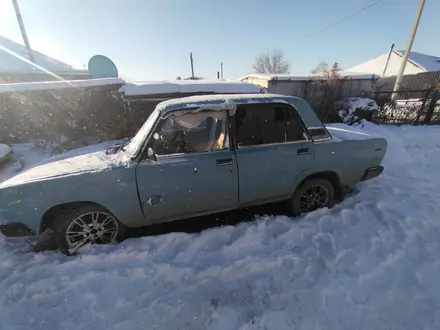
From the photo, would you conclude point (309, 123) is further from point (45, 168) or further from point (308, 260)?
point (45, 168)

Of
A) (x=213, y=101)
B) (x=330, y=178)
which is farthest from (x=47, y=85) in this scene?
(x=330, y=178)

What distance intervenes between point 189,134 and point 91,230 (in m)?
1.68

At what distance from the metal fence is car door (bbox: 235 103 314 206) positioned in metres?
7.34

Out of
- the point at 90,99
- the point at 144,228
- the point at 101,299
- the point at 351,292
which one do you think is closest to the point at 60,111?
the point at 90,99

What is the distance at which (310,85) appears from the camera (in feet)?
37.6

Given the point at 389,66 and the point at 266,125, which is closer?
the point at 266,125

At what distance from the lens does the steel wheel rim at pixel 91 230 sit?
260cm

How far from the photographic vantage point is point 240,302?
205 cm

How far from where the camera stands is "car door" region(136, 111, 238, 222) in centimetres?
256

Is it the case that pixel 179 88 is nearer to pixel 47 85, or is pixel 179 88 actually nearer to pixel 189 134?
pixel 47 85

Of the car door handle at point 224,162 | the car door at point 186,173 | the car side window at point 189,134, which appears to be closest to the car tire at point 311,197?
the car door at point 186,173

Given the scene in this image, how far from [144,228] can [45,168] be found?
4.74 feet

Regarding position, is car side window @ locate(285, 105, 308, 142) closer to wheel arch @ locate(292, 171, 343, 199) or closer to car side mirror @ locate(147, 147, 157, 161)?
wheel arch @ locate(292, 171, 343, 199)

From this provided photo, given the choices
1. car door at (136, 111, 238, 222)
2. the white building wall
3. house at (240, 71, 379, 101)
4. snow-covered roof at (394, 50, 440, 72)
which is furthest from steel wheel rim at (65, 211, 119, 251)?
snow-covered roof at (394, 50, 440, 72)
